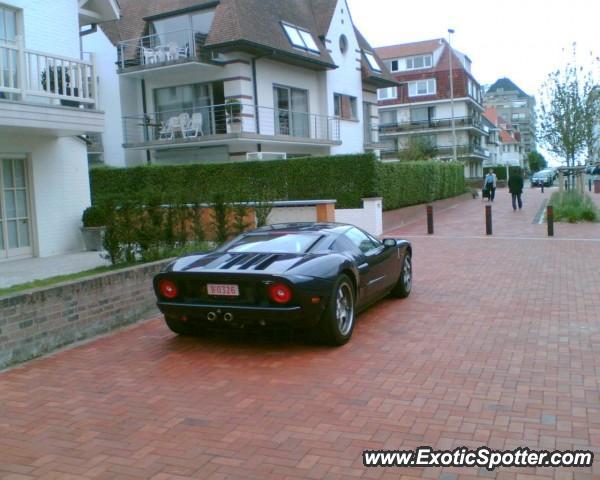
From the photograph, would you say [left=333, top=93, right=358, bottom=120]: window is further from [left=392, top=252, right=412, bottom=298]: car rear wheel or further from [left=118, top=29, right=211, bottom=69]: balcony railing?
[left=392, top=252, right=412, bottom=298]: car rear wheel

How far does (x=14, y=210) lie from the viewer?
44.6 ft

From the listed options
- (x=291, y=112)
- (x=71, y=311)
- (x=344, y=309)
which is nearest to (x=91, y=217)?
(x=71, y=311)

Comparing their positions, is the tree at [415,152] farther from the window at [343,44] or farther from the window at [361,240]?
the window at [361,240]

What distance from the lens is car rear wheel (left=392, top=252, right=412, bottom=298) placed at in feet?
29.7

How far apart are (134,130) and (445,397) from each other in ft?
77.3

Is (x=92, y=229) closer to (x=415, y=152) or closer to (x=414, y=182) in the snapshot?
(x=414, y=182)

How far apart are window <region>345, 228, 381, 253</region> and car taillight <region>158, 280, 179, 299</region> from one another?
2324 millimetres

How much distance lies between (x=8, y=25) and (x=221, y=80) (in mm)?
11690

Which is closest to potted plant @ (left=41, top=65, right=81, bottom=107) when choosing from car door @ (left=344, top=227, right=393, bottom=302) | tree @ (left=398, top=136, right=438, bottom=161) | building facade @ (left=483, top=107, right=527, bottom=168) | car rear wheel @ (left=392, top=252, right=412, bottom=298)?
car door @ (left=344, top=227, right=393, bottom=302)

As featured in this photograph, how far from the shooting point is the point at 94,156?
2650cm

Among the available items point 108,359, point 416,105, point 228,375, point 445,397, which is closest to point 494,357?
point 445,397

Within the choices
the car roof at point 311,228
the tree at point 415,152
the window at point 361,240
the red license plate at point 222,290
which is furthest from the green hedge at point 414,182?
the red license plate at point 222,290

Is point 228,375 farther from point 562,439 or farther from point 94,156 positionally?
point 94,156

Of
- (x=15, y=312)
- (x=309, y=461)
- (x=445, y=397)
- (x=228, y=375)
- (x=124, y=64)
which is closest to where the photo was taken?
(x=309, y=461)
